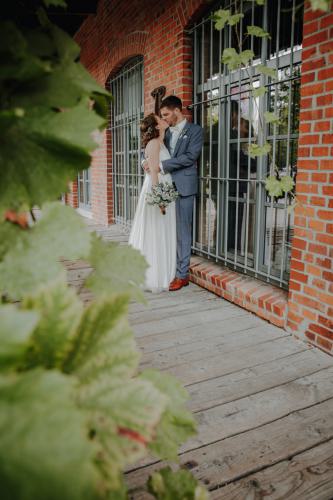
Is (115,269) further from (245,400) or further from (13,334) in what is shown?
(245,400)

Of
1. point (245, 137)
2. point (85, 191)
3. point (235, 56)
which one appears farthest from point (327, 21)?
point (85, 191)

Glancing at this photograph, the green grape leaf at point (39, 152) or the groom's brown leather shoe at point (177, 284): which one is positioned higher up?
the green grape leaf at point (39, 152)

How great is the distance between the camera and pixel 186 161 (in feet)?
12.6

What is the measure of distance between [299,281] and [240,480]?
59.9 inches

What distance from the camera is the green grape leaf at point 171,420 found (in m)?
0.55

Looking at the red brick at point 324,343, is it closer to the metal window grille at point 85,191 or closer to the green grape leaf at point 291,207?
the green grape leaf at point 291,207

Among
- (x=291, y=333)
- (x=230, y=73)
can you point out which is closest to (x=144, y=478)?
(x=291, y=333)

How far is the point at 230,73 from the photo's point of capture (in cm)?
359

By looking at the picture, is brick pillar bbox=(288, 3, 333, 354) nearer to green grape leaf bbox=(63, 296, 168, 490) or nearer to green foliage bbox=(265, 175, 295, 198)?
green foliage bbox=(265, 175, 295, 198)

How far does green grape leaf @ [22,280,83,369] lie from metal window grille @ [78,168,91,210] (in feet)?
30.0

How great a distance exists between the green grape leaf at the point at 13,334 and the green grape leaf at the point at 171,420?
0.95 feet

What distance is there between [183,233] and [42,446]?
372cm

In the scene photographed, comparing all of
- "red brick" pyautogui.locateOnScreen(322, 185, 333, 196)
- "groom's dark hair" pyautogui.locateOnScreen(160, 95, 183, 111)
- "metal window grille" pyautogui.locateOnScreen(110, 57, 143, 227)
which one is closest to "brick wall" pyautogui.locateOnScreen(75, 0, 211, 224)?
"metal window grille" pyautogui.locateOnScreen(110, 57, 143, 227)

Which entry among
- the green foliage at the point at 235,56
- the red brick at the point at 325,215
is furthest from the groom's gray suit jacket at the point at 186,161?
the red brick at the point at 325,215
